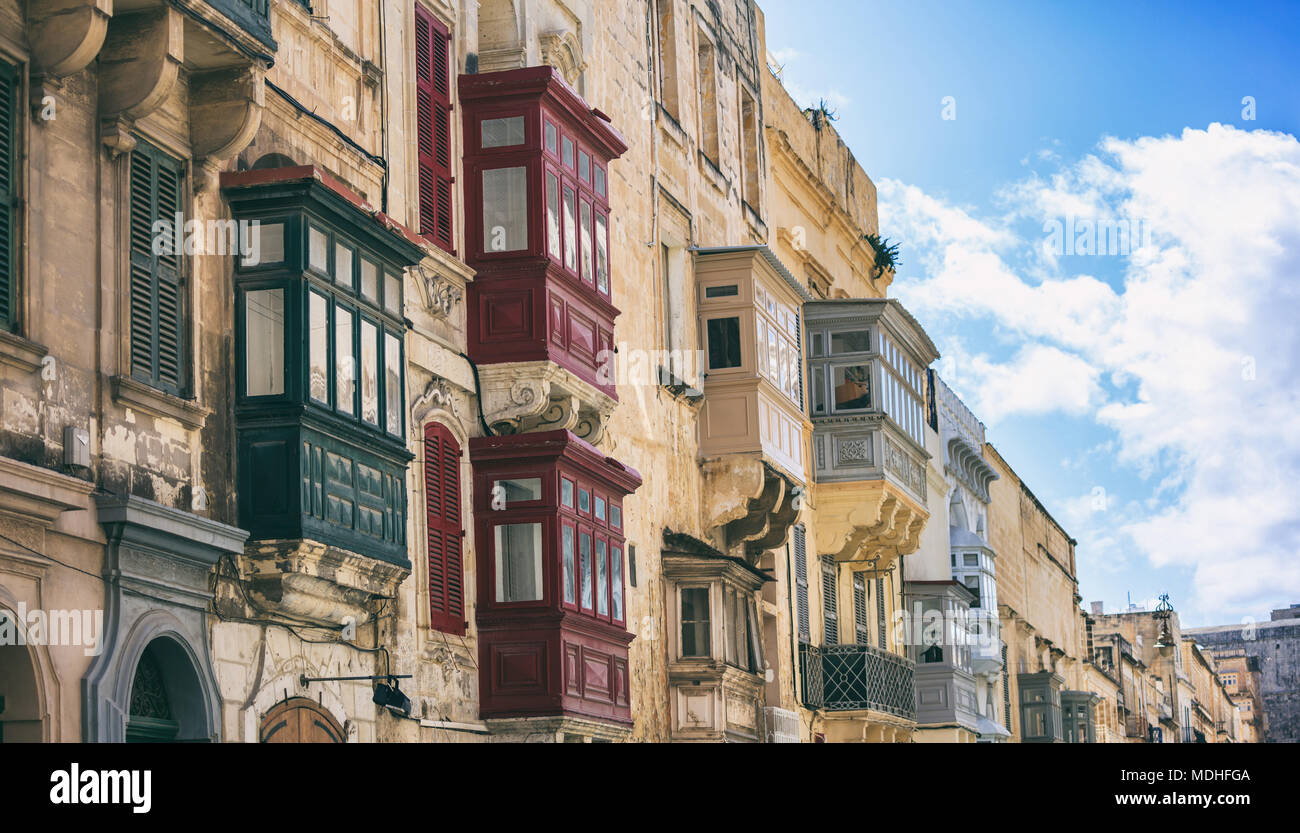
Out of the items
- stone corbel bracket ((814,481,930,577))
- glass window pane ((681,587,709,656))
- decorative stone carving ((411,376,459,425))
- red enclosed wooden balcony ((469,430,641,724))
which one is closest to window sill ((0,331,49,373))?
decorative stone carving ((411,376,459,425))

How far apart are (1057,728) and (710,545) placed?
34336 millimetres

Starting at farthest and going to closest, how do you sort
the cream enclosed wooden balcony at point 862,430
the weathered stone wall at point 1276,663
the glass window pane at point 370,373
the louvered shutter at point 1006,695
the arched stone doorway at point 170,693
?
the weathered stone wall at point 1276,663, the louvered shutter at point 1006,695, the cream enclosed wooden balcony at point 862,430, the glass window pane at point 370,373, the arched stone doorway at point 170,693

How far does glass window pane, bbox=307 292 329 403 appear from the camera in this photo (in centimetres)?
1500

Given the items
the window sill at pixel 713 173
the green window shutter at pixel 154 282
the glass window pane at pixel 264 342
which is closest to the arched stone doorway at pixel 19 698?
the green window shutter at pixel 154 282

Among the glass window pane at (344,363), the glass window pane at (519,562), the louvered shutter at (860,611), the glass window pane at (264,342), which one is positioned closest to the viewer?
the glass window pane at (264,342)

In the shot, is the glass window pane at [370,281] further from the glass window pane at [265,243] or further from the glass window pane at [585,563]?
the glass window pane at [585,563]

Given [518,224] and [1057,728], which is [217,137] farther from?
[1057,728]

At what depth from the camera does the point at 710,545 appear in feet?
88.0

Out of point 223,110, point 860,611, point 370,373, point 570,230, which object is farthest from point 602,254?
point 860,611

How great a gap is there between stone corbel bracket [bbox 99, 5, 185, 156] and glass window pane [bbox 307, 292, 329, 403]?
229 centimetres

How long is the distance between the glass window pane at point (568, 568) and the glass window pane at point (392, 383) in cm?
337

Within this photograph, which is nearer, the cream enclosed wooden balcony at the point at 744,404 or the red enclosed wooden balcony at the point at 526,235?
the red enclosed wooden balcony at the point at 526,235

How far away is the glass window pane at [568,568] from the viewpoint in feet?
64.0
